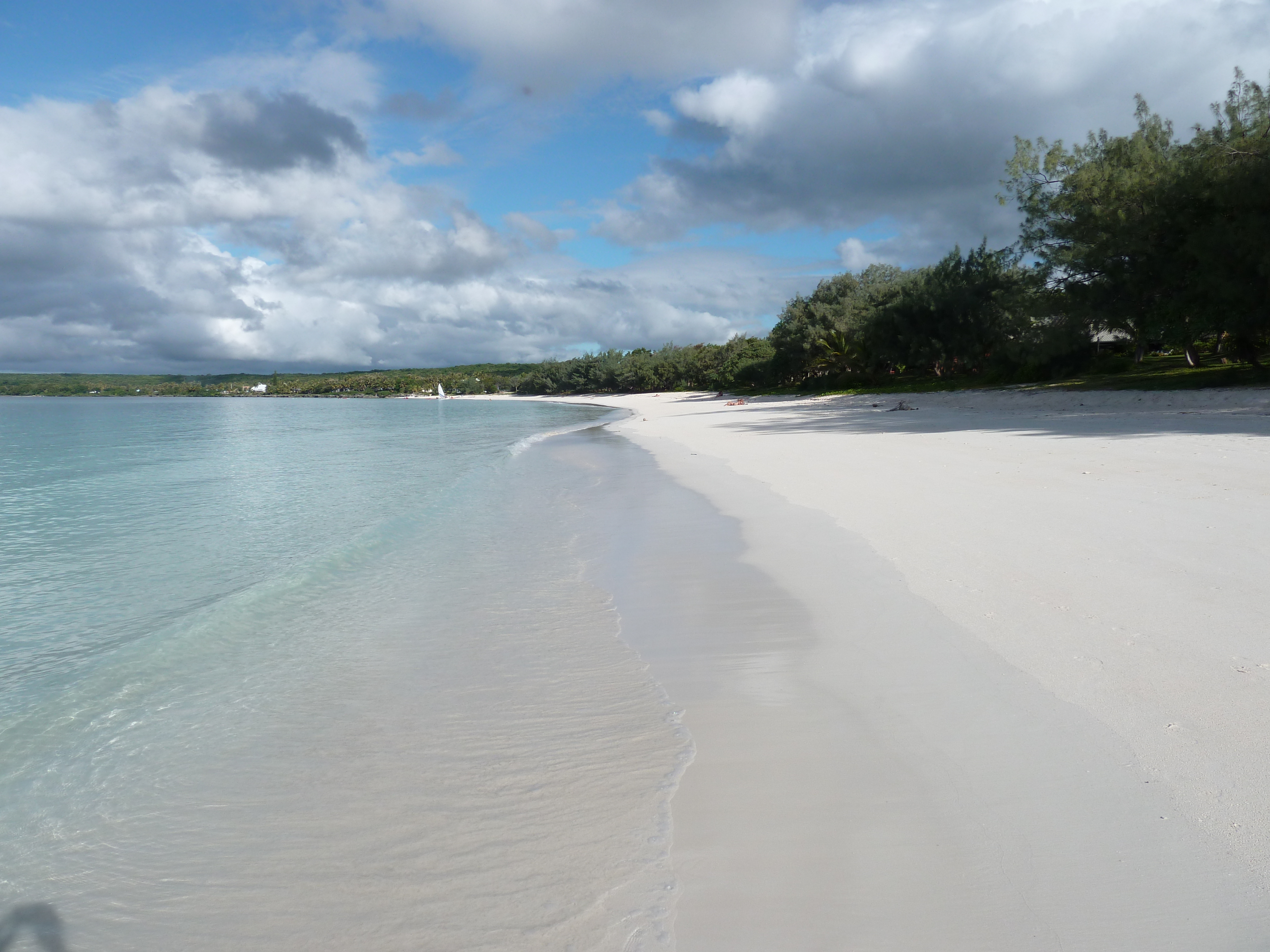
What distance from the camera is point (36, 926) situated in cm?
283

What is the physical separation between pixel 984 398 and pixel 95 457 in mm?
33096

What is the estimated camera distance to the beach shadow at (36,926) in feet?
8.96

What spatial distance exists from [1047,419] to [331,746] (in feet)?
69.8

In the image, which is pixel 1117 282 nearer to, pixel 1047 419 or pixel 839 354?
pixel 1047 419

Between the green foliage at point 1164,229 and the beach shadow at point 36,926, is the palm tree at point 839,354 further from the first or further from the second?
A: the beach shadow at point 36,926

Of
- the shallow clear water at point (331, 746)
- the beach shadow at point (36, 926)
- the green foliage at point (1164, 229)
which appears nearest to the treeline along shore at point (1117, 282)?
the green foliage at point (1164, 229)

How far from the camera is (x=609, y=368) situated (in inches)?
4557

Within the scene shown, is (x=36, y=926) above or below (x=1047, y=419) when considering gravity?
below

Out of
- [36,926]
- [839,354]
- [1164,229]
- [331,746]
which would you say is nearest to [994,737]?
[331,746]

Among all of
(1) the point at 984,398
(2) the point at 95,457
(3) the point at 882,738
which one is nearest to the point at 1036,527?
(3) the point at 882,738

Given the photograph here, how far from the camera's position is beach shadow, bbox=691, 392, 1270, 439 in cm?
1565

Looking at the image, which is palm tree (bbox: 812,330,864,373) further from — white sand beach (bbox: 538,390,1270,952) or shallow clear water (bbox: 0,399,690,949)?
shallow clear water (bbox: 0,399,690,949)

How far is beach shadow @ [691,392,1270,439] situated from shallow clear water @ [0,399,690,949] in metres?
13.2

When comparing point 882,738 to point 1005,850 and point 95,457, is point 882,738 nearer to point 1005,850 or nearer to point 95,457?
point 1005,850
